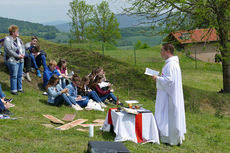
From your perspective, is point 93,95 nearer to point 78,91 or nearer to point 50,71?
point 78,91

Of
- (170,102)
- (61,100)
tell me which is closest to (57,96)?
(61,100)

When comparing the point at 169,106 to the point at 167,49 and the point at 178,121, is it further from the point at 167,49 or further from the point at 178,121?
the point at 167,49

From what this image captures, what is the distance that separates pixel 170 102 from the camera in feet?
23.4

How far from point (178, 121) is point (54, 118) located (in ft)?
11.3

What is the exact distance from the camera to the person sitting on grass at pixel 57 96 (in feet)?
33.4

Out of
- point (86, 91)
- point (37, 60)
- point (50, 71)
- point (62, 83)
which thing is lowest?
point (86, 91)

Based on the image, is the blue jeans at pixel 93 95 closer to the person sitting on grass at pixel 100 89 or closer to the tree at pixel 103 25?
the person sitting on grass at pixel 100 89

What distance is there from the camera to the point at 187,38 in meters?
15.5

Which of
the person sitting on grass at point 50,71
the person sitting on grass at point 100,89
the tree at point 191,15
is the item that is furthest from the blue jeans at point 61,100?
the tree at point 191,15

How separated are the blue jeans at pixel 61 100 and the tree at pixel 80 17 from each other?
48.5 meters

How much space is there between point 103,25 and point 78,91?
4942cm

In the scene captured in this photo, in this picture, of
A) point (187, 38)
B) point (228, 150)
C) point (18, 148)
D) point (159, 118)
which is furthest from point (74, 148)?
point (187, 38)

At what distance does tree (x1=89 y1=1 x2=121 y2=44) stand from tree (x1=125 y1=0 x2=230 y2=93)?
4274 centimetres

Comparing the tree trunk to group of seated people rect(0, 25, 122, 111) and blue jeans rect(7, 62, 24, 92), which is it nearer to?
group of seated people rect(0, 25, 122, 111)
